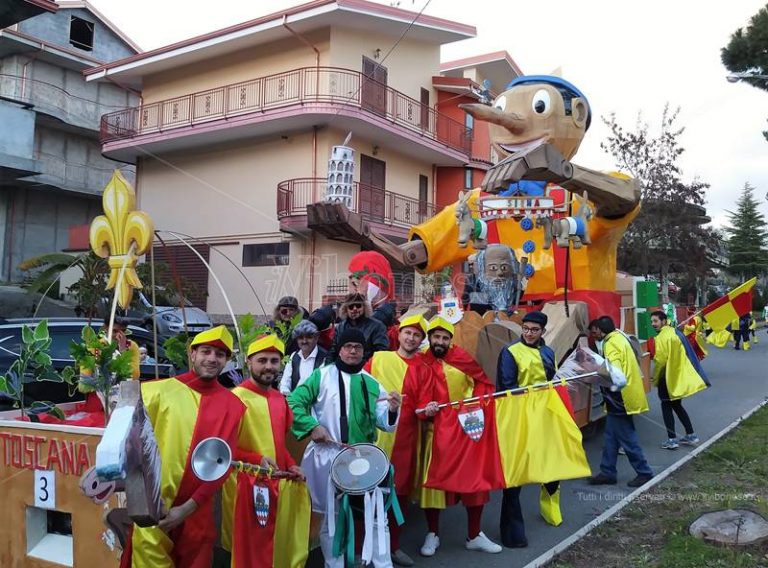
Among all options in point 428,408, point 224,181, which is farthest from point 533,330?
point 224,181

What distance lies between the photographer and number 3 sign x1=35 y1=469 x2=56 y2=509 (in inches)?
141

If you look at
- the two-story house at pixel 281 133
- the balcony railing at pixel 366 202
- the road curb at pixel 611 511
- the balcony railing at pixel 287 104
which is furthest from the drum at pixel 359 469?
the balcony railing at pixel 287 104

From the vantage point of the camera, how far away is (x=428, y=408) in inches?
180

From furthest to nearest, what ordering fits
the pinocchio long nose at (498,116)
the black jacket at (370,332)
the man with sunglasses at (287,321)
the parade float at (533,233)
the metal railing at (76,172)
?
the metal railing at (76,172) → the pinocchio long nose at (498,116) → the parade float at (533,233) → the man with sunglasses at (287,321) → the black jacket at (370,332)

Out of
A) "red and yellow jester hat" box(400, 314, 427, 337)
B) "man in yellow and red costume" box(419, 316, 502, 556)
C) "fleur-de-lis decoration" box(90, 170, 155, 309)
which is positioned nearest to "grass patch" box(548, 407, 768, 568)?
"man in yellow and red costume" box(419, 316, 502, 556)

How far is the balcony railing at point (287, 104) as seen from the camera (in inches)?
685

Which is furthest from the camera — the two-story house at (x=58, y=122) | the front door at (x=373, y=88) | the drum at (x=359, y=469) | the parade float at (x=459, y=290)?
the two-story house at (x=58, y=122)

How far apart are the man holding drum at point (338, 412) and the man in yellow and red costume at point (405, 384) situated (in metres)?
0.51

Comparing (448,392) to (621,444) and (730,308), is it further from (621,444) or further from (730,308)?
(730,308)

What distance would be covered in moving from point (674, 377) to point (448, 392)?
4.48m

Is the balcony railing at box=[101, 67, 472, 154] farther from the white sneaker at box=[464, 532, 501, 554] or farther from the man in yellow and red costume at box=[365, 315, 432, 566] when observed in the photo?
the white sneaker at box=[464, 532, 501, 554]

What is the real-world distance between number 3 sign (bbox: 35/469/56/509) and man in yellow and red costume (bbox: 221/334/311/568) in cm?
93

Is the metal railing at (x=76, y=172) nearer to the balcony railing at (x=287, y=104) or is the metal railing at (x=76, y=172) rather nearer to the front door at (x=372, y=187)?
the balcony railing at (x=287, y=104)

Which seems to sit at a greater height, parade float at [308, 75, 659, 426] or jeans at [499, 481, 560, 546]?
parade float at [308, 75, 659, 426]
